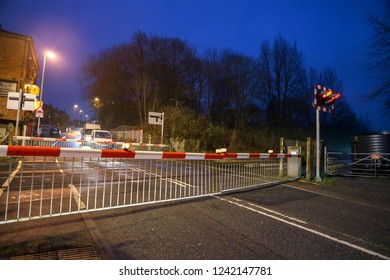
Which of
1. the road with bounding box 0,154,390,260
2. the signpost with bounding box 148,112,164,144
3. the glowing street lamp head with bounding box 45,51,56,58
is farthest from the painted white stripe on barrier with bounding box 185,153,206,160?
the glowing street lamp head with bounding box 45,51,56,58

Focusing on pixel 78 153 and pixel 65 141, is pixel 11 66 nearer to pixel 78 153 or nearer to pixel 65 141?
pixel 65 141

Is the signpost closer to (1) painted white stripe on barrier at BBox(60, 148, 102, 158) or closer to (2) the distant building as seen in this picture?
(2) the distant building

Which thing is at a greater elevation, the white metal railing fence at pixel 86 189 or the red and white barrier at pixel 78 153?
the red and white barrier at pixel 78 153

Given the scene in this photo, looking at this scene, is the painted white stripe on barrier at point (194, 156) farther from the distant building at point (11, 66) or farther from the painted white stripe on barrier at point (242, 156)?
the distant building at point (11, 66)

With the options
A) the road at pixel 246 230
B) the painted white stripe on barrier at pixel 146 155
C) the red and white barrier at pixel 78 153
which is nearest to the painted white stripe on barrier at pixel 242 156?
the red and white barrier at pixel 78 153

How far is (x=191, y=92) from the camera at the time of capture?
4022 centimetres

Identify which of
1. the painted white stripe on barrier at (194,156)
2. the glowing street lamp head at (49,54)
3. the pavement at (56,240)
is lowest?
the pavement at (56,240)

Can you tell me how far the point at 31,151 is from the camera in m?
3.65

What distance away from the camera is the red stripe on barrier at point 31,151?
3483 millimetres

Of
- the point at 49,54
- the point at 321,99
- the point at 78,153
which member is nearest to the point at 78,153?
the point at 78,153

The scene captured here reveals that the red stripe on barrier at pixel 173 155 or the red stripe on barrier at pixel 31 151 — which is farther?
the red stripe on barrier at pixel 173 155

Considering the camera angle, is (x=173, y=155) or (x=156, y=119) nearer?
(x=173, y=155)

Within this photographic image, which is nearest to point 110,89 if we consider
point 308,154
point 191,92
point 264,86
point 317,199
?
point 191,92

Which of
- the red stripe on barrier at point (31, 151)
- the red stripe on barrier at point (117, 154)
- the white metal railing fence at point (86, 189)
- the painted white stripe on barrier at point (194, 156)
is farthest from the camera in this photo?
the painted white stripe on barrier at point (194, 156)
